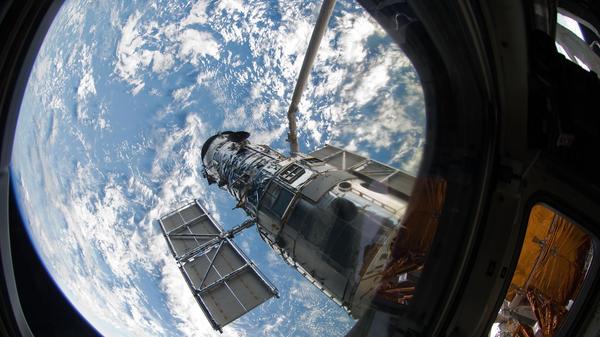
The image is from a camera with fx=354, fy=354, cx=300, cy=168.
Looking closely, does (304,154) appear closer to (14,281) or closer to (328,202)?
(328,202)

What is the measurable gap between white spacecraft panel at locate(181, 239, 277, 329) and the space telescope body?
1.45 metres

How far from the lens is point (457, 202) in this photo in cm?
261

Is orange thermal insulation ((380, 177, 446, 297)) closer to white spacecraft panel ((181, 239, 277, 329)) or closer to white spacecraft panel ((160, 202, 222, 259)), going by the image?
white spacecraft panel ((181, 239, 277, 329))

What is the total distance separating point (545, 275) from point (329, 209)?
335 centimetres

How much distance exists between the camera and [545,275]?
16.1 feet

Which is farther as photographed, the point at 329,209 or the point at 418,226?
the point at 329,209

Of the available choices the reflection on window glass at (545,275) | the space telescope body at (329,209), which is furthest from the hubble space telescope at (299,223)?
the reflection on window glass at (545,275)

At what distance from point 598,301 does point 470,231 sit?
1.34 m

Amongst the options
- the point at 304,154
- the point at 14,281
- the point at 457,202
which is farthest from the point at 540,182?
the point at 304,154

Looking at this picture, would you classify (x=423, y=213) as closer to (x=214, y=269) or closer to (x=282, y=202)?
(x=282, y=202)

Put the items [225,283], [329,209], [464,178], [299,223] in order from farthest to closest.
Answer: [225,283] → [299,223] → [329,209] → [464,178]

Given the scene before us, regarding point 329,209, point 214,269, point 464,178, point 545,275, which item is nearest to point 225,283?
point 214,269

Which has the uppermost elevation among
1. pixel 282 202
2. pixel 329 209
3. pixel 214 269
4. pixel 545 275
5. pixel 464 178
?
pixel 464 178

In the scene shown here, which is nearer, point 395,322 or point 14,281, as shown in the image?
point 14,281
